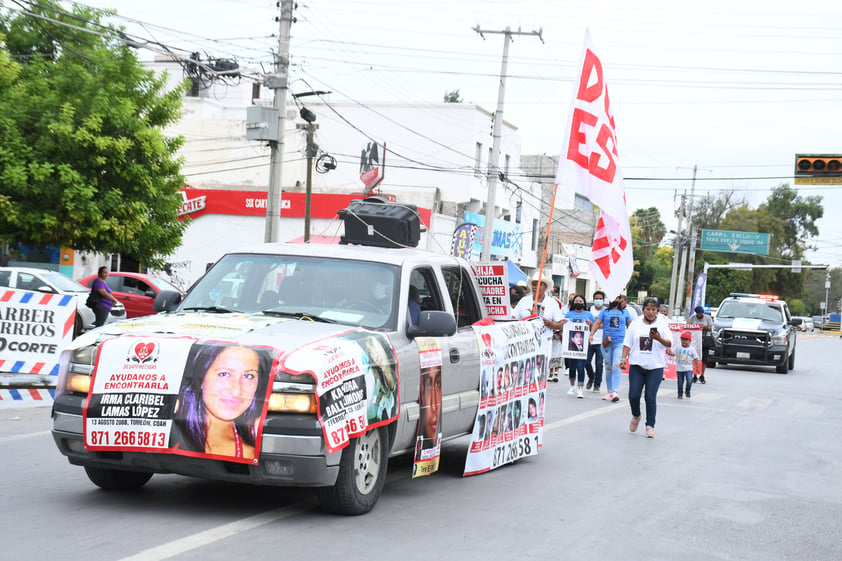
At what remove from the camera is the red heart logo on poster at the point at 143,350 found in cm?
617

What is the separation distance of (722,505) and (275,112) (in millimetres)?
18437

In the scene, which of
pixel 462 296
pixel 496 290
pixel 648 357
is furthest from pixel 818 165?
pixel 462 296

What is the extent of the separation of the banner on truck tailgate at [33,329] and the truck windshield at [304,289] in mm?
6568

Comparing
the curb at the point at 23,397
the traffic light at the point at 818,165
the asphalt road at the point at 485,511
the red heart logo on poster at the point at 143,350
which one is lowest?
the curb at the point at 23,397

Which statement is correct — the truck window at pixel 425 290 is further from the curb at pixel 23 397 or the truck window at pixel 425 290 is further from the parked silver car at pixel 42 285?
the parked silver car at pixel 42 285

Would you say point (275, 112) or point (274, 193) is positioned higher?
point (275, 112)

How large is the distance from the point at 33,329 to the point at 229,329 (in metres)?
8.02

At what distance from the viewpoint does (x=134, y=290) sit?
26453 millimetres

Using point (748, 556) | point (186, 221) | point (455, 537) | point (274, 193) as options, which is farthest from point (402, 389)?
point (186, 221)

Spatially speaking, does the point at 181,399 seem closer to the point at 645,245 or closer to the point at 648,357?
the point at 648,357

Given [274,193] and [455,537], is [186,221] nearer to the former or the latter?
[274,193]

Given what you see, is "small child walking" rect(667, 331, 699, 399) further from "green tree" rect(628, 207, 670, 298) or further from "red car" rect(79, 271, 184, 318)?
"green tree" rect(628, 207, 670, 298)

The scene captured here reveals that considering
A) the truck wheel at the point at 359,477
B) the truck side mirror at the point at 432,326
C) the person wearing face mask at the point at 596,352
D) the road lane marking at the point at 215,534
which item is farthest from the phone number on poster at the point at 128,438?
the person wearing face mask at the point at 596,352

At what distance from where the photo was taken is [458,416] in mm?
8242
